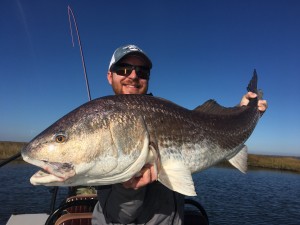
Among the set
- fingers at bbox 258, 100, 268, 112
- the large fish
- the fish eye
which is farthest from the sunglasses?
fingers at bbox 258, 100, 268, 112

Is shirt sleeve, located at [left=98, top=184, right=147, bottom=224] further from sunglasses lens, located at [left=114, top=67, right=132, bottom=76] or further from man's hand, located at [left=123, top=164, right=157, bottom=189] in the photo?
sunglasses lens, located at [left=114, top=67, right=132, bottom=76]

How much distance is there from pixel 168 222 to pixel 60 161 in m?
1.65

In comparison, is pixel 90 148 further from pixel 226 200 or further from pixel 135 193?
pixel 226 200

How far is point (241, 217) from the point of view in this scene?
1970 centimetres

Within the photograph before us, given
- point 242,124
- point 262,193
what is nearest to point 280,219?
point 262,193

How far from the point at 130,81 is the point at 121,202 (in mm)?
1764

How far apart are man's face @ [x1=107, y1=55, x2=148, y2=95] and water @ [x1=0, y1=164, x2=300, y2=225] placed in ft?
47.4

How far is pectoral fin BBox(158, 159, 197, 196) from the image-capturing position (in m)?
3.25

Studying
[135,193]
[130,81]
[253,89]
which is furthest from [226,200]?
[135,193]

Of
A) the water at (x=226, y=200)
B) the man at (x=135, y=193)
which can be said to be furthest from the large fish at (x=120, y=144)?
the water at (x=226, y=200)

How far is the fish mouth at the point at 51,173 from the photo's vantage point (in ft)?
8.85

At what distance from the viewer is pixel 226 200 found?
23766 mm

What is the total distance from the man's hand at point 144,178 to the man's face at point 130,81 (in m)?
1.54

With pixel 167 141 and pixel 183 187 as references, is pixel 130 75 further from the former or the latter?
pixel 183 187
